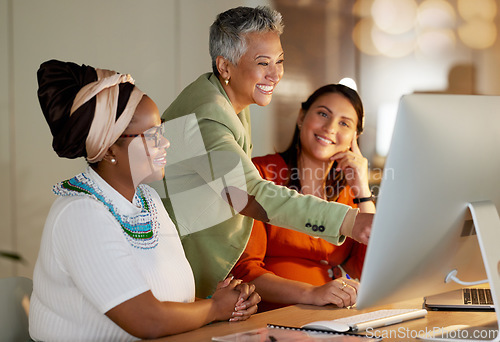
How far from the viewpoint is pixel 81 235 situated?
50.0 inches

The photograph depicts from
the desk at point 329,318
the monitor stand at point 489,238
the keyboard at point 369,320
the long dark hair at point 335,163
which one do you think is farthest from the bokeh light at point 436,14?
the monitor stand at point 489,238

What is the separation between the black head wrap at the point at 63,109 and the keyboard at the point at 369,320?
661 millimetres

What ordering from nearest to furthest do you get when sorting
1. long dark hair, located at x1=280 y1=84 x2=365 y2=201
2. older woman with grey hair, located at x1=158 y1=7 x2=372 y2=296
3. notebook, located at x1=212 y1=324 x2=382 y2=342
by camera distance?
notebook, located at x1=212 y1=324 x2=382 y2=342 < older woman with grey hair, located at x1=158 y1=7 x2=372 y2=296 < long dark hair, located at x1=280 y1=84 x2=365 y2=201

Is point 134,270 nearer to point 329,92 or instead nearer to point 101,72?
point 101,72

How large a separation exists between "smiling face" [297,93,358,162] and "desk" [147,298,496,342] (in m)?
0.92

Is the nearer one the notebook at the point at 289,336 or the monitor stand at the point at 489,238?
the monitor stand at the point at 489,238

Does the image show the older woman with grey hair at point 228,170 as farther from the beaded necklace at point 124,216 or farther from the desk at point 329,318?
the beaded necklace at point 124,216

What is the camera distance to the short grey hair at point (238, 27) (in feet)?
6.63

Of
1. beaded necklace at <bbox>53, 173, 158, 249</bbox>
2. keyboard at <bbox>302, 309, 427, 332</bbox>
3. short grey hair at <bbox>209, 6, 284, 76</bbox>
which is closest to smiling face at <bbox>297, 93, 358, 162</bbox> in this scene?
short grey hair at <bbox>209, 6, 284, 76</bbox>

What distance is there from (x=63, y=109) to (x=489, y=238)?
0.92 m

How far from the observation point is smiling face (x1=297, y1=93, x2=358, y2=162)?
246 centimetres

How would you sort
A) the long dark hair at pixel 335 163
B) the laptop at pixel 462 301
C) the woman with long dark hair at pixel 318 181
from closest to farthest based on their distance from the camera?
1. the laptop at pixel 462 301
2. the woman with long dark hair at pixel 318 181
3. the long dark hair at pixel 335 163

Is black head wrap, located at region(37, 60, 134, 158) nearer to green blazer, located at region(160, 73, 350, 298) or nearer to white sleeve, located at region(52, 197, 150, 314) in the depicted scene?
white sleeve, located at region(52, 197, 150, 314)

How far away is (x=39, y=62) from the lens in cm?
297
